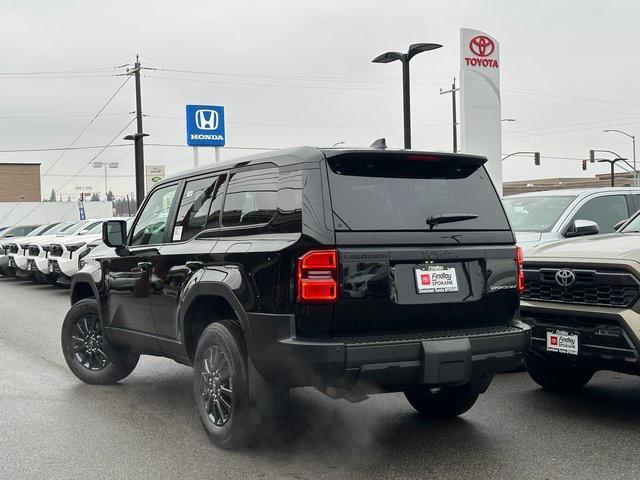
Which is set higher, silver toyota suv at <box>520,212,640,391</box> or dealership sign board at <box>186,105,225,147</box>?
dealership sign board at <box>186,105,225,147</box>

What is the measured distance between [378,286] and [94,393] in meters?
3.55

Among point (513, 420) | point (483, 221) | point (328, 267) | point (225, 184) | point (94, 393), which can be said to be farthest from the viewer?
point (94, 393)

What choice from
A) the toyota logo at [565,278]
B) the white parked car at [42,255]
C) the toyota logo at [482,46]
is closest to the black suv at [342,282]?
the toyota logo at [565,278]

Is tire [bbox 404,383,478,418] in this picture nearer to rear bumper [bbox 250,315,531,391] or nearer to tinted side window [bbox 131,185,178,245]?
rear bumper [bbox 250,315,531,391]

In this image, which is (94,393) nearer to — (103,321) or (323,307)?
(103,321)

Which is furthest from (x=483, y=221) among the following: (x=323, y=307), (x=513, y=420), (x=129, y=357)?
(x=129, y=357)

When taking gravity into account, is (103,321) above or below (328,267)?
below

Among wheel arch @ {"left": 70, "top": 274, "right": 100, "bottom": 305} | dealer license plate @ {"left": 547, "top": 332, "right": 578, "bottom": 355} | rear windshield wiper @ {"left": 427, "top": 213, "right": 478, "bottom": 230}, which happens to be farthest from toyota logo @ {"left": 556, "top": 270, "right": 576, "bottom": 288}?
wheel arch @ {"left": 70, "top": 274, "right": 100, "bottom": 305}

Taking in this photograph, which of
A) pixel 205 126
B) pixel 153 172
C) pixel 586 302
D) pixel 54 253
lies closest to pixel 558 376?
pixel 586 302

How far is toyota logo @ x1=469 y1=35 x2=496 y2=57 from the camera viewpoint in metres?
22.3

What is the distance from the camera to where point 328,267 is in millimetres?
4582

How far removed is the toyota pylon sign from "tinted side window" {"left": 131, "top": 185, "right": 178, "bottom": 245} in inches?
620

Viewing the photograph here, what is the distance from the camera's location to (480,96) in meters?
22.2

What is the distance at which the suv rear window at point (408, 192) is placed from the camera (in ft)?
15.7
